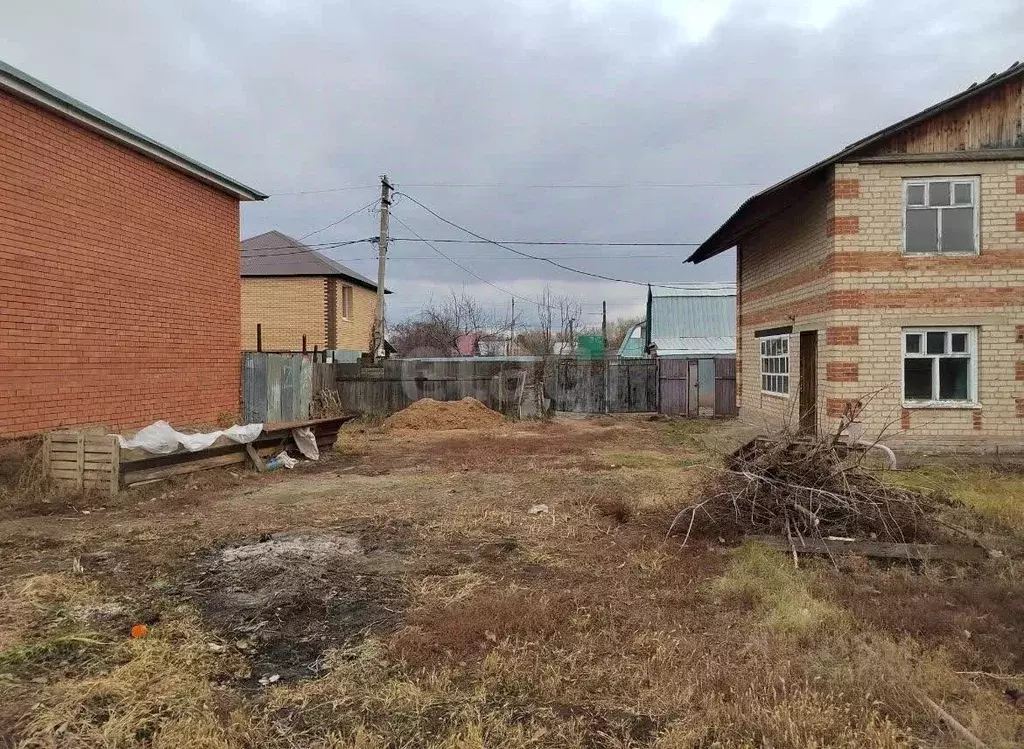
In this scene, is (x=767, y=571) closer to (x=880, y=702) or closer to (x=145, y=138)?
(x=880, y=702)

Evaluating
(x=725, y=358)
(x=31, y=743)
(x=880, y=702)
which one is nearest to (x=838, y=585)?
(x=880, y=702)

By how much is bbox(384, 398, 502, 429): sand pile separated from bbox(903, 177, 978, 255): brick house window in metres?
10.7

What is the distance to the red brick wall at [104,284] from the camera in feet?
27.0

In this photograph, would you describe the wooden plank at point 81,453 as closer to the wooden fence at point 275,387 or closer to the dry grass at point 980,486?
the wooden fence at point 275,387

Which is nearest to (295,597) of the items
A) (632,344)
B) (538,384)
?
(538,384)

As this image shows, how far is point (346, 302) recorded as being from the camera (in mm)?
27391

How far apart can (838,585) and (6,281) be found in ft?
30.8

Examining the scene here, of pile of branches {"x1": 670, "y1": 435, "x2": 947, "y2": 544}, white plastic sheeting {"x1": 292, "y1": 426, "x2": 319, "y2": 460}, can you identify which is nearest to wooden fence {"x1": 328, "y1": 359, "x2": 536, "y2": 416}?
white plastic sheeting {"x1": 292, "y1": 426, "x2": 319, "y2": 460}

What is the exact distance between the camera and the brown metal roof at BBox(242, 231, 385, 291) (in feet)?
82.7

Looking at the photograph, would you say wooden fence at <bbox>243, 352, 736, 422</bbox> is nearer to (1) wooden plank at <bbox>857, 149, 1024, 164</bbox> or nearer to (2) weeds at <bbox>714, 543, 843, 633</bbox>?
(1) wooden plank at <bbox>857, 149, 1024, 164</bbox>

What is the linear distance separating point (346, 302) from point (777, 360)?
17.8 metres

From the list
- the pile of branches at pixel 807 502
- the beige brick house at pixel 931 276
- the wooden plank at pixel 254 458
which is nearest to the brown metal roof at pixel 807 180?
the beige brick house at pixel 931 276

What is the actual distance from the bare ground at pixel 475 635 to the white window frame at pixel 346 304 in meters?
19.7

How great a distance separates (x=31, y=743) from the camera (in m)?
2.96
